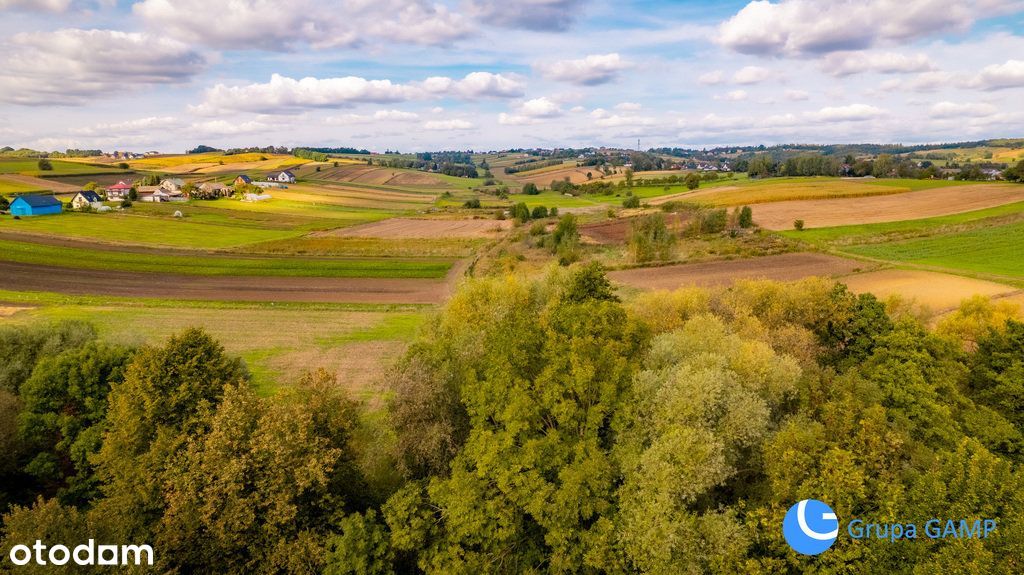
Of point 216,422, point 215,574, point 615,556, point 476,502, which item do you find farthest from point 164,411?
point 615,556

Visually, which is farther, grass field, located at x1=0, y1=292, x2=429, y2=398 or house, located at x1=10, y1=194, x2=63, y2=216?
house, located at x1=10, y1=194, x2=63, y2=216

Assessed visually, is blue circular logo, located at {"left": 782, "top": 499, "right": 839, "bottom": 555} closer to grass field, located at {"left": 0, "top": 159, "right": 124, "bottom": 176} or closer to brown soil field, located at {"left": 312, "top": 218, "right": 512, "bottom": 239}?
brown soil field, located at {"left": 312, "top": 218, "right": 512, "bottom": 239}

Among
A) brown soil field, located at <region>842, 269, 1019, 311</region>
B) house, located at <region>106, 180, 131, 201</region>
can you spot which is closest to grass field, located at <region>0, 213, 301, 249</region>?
house, located at <region>106, 180, 131, 201</region>

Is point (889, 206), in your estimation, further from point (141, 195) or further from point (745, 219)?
point (141, 195)

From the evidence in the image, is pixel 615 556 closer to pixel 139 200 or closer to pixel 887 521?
pixel 887 521

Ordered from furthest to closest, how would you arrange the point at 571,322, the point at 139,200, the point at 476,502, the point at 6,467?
the point at 139,200 → the point at 6,467 → the point at 571,322 → the point at 476,502

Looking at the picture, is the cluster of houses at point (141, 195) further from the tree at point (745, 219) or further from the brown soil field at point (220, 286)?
the tree at point (745, 219)

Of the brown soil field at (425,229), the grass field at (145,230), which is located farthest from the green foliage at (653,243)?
the grass field at (145,230)
